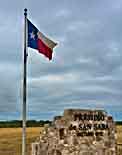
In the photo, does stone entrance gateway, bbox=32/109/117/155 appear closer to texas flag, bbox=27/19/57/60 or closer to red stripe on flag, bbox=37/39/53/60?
red stripe on flag, bbox=37/39/53/60

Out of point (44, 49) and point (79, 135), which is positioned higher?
point (44, 49)

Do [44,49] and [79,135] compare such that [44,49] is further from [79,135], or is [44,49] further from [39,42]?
[79,135]

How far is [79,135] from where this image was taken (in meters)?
21.2

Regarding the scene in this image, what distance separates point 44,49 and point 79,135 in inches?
156

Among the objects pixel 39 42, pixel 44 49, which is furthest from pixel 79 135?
pixel 39 42

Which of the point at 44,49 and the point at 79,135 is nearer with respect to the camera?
the point at 79,135

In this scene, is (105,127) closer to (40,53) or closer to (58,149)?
(58,149)

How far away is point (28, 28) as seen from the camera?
22.3 m

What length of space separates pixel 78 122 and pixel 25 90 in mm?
2544

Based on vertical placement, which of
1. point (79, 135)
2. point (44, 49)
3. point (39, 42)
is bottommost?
point (79, 135)

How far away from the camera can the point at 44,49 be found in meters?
22.2

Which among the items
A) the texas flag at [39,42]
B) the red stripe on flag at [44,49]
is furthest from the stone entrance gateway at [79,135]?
the texas flag at [39,42]

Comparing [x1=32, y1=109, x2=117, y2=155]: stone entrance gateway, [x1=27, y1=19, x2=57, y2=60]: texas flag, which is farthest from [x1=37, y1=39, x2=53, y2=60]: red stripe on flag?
[x1=32, y1=109, x2=117, y2=155]: stone entrance gateway

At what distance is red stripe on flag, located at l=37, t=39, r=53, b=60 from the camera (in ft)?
72.2
